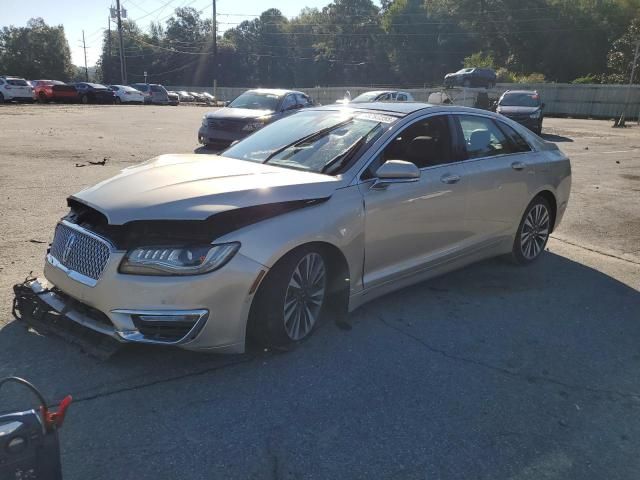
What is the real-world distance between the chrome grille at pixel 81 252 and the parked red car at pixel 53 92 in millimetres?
42080

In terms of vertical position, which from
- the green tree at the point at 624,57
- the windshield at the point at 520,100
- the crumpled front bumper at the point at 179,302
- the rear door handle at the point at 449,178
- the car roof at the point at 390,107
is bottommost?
the crumpled front bumper at the point at 179,302

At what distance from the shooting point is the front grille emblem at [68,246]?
3465mm

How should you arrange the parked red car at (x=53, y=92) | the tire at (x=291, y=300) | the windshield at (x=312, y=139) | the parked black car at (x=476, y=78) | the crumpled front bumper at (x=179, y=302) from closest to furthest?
the crumpled front bumper at (x=179, y=302) → the tire at (x=291, y=300) → the windshield at (x=312, y=139) → the parked red car at (x=53, y=92) → the parked black car at (x=476, y=78)

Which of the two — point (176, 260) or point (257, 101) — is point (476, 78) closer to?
point (257, 101)

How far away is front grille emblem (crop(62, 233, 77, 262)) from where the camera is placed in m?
3.46

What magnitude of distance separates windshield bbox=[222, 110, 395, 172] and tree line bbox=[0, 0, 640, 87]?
51.8 metres

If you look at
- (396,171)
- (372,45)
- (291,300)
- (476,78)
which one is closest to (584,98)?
(476,78)

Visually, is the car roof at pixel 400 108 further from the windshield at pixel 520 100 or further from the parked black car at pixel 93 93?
the parked black car at pixel 93 93

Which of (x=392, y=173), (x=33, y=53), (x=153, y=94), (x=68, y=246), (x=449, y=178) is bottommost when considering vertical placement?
(x=68, y=246)

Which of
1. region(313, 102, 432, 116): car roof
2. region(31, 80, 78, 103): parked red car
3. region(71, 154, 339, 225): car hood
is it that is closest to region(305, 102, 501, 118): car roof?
region(313, 102, 432, 116): car roof

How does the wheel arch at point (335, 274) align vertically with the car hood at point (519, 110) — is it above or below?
below

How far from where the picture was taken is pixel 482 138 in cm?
520

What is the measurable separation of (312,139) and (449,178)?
47.7 inches

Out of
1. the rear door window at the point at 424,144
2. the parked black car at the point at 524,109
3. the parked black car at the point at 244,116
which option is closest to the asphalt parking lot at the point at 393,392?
Answer: the rear door window at the point at 424,144
